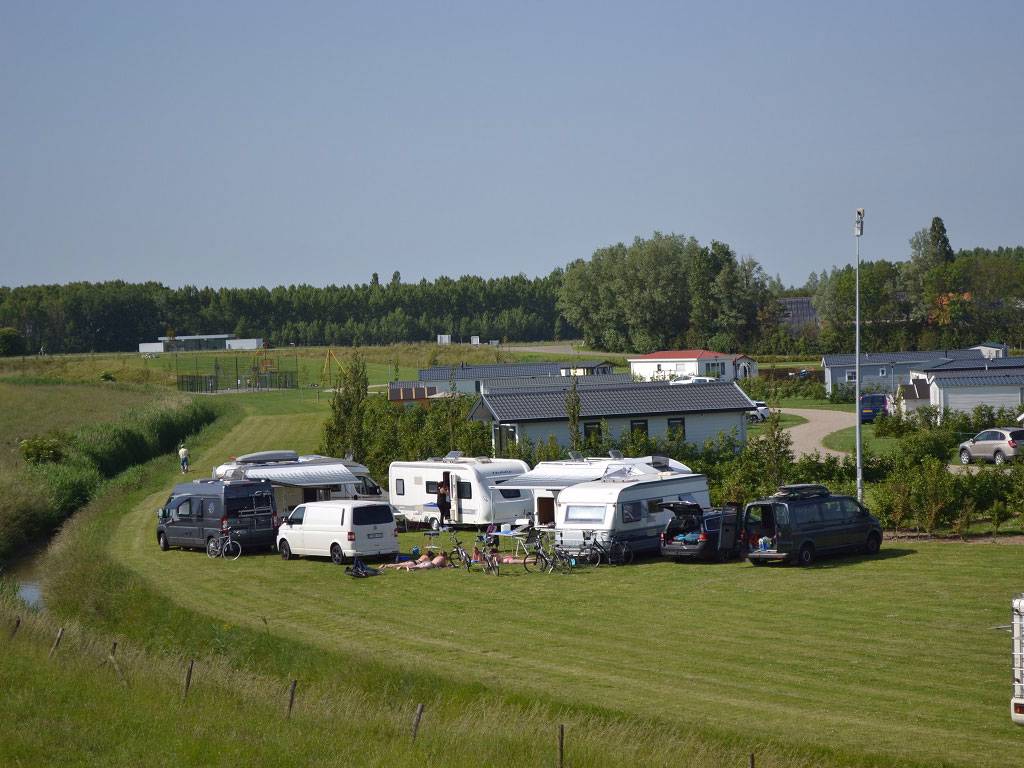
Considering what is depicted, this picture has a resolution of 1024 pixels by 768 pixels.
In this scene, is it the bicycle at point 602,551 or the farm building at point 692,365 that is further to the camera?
the farm building at point 692,365

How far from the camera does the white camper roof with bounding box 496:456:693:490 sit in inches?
1246

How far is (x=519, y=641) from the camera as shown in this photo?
19.9 metres

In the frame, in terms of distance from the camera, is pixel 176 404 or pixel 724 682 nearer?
pixel 724 682

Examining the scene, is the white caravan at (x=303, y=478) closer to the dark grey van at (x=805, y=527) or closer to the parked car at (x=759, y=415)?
the dark grey van at (x=805, y=527)

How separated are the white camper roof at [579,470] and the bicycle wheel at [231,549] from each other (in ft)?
23.7

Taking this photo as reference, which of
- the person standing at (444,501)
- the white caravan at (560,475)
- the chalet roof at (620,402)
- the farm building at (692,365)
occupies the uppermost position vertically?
the farm building at (692,365)

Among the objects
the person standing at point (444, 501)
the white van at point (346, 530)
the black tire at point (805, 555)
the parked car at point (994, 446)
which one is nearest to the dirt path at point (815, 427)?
the parked car at point (994, 446)

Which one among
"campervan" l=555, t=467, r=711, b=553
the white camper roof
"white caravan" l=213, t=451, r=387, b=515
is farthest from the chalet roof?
"campervan" l=555, t=467, r=711, b=553

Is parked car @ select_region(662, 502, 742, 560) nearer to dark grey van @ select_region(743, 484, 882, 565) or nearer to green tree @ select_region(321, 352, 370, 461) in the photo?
dark grey van @ select_region(743, 484, 882, 565)

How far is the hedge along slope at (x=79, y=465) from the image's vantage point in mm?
38562

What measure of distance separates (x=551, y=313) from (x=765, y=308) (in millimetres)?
63065

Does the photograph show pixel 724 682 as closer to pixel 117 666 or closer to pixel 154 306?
pixel 117 666

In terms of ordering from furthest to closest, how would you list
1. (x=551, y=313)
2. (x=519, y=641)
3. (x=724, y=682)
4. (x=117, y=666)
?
(x=551, y=313)
(x=519, y=641)
(x=117, y=666)
(x=724, y=682)

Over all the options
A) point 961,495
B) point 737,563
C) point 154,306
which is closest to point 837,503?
point 737,563
